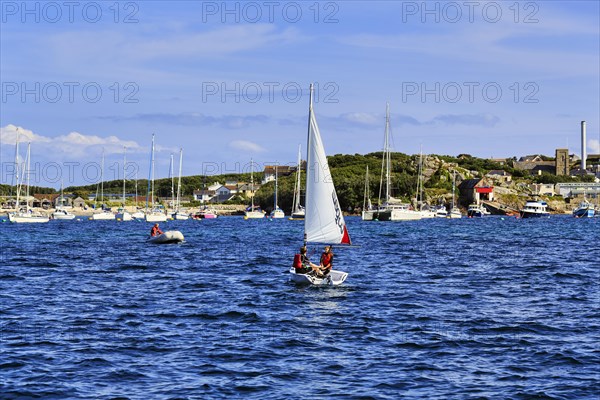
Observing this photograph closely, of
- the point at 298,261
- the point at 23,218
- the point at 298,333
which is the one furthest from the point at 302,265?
the point at 23,218

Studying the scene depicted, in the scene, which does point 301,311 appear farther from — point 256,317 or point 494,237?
point 494,237

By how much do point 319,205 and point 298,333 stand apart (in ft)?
46.1

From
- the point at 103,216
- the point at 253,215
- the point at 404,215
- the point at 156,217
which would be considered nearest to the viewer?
the point at 404,215

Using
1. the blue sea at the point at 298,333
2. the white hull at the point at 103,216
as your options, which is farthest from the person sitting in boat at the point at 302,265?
the white hull at the point at 103,216

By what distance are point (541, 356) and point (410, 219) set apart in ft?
427

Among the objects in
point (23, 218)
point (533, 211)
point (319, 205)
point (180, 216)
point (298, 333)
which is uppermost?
point (533, 211)

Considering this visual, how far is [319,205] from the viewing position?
40.4 metres

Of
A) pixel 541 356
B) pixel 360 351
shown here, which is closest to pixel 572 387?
pixel 541 356

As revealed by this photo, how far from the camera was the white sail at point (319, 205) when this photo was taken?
40.3 metres

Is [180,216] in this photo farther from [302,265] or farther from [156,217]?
[302,265]

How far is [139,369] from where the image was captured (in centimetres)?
2177

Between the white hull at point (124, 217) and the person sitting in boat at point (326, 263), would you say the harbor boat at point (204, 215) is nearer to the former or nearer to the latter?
the white hull at point (124, 217)

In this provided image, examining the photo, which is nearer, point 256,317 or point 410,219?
point 256,317

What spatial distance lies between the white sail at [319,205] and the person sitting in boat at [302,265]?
1.71m
